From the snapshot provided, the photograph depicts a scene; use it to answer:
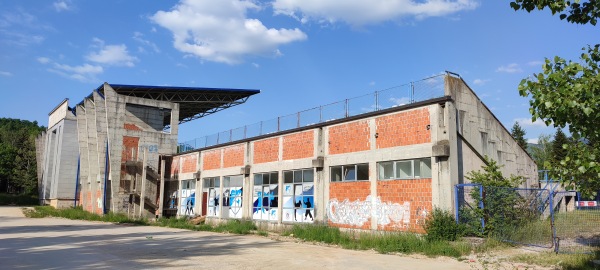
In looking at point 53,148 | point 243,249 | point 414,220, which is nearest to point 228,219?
point 243,249

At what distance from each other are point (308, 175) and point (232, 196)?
8014 millimetres

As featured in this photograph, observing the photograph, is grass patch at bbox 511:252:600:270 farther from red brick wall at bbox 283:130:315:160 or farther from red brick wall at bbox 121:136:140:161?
red brick wall at bbox 121:136:140:161

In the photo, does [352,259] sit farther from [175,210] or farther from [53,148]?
[53,148]

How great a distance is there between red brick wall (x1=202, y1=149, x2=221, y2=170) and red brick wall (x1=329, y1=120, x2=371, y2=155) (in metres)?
12.0

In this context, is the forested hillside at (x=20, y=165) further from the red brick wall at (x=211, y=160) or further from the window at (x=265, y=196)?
the window at (x=265, y=196)

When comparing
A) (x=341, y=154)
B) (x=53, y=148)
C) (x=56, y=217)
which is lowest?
(x=56, y=217)

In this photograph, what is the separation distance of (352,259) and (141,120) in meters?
30.3

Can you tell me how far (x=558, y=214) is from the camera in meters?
16.5

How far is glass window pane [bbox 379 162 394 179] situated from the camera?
18.6m

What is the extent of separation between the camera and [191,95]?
43531mm

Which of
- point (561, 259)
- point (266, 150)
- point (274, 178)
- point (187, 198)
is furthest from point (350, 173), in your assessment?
point (187, 198)

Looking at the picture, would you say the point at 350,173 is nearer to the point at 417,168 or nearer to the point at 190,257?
the point at 417,168

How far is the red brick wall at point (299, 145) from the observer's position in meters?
23.1

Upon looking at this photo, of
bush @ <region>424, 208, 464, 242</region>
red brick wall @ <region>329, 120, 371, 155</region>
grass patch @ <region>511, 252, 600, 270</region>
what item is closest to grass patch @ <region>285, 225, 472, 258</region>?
bush @ <region>424, 208, 464, 242</region>
